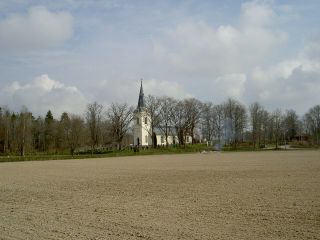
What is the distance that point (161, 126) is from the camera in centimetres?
10788

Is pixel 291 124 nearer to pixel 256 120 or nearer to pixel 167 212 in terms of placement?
pixel 256 120

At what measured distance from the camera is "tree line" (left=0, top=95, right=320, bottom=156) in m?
86.1

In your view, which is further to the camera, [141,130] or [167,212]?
[141,130]

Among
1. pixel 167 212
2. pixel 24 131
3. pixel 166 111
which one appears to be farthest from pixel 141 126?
pixel 167 212

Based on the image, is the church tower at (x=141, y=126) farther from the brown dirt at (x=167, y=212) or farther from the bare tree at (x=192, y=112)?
the brown dirt at (x=167, y=212)

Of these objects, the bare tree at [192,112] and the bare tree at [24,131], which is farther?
the bare tree at [192,112]

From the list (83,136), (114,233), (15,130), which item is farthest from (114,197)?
(83,136)

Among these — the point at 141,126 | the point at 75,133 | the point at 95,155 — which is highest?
the point at 141,126

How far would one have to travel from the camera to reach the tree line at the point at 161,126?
8612cm

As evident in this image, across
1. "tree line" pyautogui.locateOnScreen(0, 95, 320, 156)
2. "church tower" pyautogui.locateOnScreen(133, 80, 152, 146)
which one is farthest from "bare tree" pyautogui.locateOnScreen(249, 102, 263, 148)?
"church tower" pyautogui.locateOnScreen(133, 80, 152, 146)

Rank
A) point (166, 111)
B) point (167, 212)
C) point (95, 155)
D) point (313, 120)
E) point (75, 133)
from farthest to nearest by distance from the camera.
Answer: point (313, 120)
point (166, 111)
point (75, 133)
point (95, 155)
point (167, 212)

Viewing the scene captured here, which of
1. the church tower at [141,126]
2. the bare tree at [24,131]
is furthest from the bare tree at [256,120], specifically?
the bare tree at [24,131]

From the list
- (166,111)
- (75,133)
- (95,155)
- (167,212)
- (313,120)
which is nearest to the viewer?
(167,212)

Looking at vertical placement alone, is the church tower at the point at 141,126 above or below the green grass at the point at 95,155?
above
